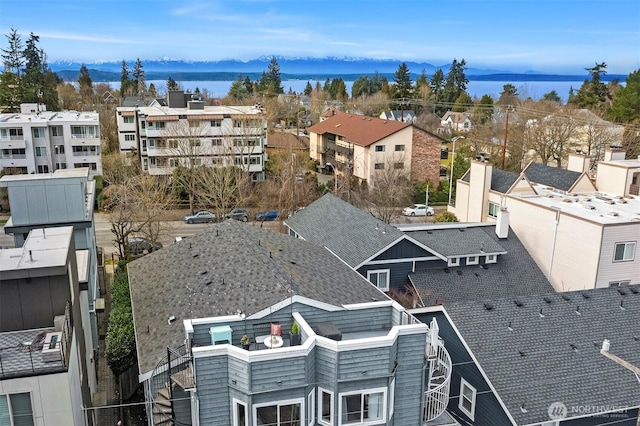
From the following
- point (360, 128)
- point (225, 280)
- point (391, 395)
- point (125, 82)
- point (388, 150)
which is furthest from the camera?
point (125, 82)

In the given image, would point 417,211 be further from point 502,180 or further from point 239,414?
point 239,414

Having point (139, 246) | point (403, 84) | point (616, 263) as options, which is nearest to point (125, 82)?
point (403, 84)

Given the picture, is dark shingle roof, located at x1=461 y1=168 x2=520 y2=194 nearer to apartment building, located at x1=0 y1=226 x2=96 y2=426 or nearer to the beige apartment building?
the beige apartment building

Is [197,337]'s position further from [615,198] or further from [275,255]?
[615,198]

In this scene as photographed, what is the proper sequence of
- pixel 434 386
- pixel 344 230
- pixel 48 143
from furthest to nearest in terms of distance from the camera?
1. pixel 48 143
2. pixel 344 230
3. pixel 434 386

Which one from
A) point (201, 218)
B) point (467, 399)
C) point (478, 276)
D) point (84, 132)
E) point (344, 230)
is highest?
point (84, 132)

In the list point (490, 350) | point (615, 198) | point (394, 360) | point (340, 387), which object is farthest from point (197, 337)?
point (615, 198)

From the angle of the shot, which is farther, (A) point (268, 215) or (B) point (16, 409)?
(A) point (268, 215)
